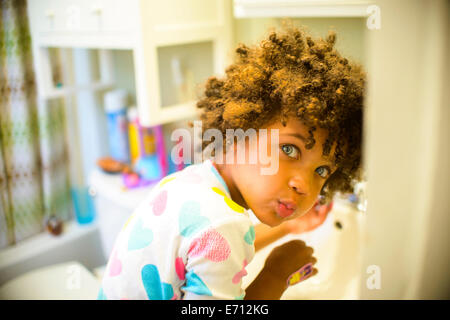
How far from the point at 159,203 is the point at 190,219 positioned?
7 cm

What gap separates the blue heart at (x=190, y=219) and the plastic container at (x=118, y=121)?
24.5 inches

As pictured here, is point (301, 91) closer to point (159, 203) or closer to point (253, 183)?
point (253, 183)

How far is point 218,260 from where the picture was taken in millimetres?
434

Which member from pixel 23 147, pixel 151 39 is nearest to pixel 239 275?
pixel 151 39

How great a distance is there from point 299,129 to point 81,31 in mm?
649

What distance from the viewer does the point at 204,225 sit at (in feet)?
1.47

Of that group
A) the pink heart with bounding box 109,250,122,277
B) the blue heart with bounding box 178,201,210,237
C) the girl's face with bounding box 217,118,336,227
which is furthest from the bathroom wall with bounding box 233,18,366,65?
the pink heart with bounding box 109,250,122,277

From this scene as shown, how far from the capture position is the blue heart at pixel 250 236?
18.2 inches

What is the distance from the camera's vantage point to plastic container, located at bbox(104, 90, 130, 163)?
1055 millimetres

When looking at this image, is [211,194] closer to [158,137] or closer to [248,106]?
[248,106]

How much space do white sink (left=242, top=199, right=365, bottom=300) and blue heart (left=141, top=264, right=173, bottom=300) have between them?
107 mm

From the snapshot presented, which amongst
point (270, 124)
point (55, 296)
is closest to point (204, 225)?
point (270, 124)

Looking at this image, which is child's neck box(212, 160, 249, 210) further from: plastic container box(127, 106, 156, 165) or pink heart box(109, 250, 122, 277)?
plastic container box(127, 106, 156, 165)

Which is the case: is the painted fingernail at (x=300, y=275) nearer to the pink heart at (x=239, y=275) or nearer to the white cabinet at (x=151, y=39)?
the pink heart at (x=239, y=275)
